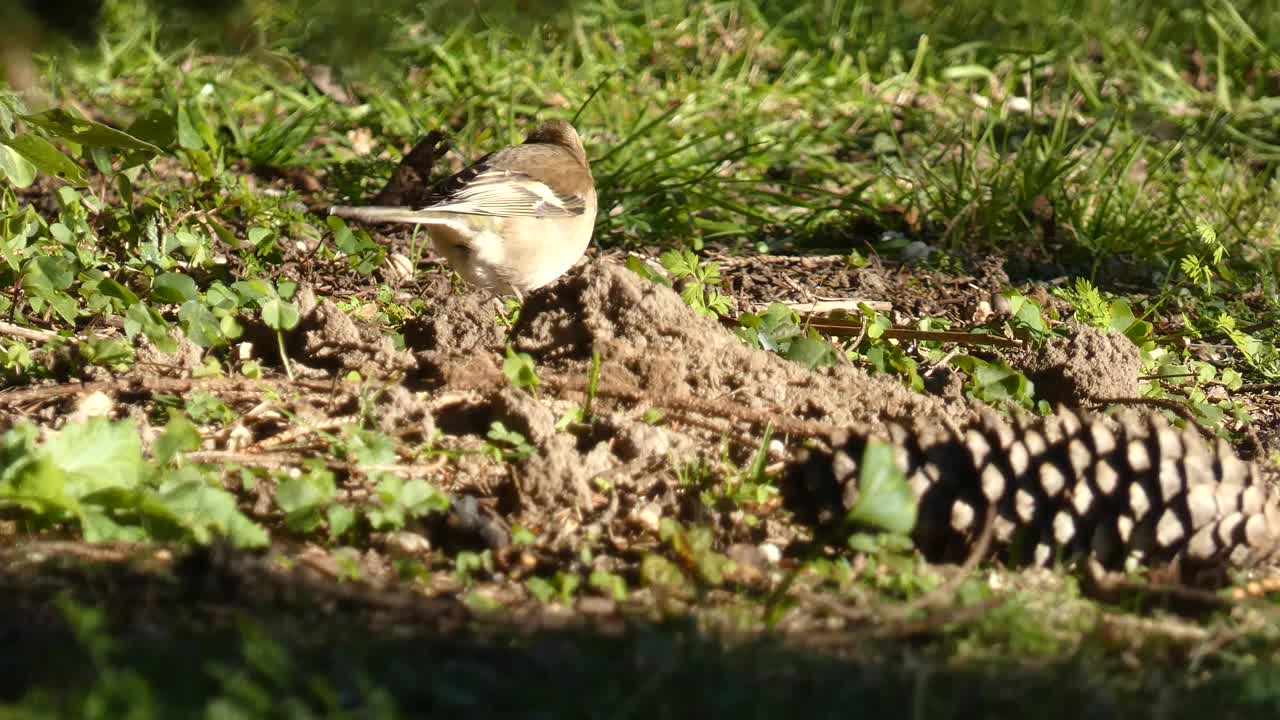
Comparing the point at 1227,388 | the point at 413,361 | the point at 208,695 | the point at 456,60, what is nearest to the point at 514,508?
the point at 413,361

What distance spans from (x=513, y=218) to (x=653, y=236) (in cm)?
81

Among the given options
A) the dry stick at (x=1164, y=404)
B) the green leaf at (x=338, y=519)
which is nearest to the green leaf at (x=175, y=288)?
the green leaf at (x=338, y=519)

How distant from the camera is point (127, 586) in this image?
10.0ft

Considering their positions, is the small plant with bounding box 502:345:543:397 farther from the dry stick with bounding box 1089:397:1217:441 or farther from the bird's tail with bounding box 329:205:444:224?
the dry stick with bounding box 1089:397:1217:441

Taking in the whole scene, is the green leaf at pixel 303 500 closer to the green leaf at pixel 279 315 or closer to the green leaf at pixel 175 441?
the green leaf at pixel 175 441

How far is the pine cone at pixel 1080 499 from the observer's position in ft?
11.6

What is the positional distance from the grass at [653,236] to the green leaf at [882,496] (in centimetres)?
11

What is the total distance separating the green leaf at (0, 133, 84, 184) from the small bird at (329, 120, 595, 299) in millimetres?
1254

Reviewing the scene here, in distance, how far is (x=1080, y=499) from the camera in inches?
139

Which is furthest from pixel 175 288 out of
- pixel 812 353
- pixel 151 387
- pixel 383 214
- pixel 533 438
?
pixel 812 353

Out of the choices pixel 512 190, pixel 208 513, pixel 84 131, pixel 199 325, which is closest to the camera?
pixel 208 513

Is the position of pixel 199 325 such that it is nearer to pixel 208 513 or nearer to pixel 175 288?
pixel 175 288

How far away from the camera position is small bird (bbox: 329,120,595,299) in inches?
227

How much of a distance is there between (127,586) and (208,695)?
81cm
